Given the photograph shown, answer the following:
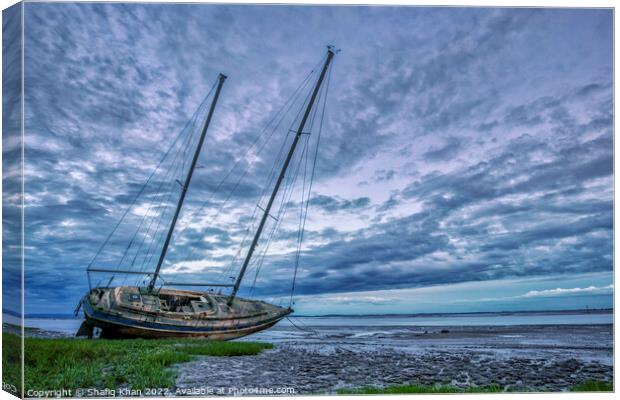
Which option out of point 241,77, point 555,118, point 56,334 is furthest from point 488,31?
point 56,334

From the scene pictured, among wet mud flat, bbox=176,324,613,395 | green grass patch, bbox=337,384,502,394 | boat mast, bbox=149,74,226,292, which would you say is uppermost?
boat mast, bbox=149,74,226,292

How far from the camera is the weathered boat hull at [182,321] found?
51.7 feet

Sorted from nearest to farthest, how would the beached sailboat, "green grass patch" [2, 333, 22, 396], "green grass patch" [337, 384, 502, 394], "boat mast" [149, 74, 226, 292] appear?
"green grass patch" [2, 333, 22, 396] < "green grass patch" [337, 384, 502, 394] < "boat mast" [149, 74, 226, 292] < the beached sailboat

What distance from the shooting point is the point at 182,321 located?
54.6 ft

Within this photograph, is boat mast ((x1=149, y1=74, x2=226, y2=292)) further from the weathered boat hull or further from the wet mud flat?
the wet mud flat

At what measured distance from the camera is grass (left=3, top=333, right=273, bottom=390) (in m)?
11.1

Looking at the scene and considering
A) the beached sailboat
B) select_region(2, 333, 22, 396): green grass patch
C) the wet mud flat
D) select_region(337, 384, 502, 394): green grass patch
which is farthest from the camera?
the beached sailboat

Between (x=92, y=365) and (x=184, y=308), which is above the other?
(x=184, y=308)

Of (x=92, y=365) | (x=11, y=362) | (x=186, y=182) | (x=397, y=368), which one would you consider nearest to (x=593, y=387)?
(x=397, y=368)

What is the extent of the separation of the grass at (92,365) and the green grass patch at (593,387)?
961 centimetres

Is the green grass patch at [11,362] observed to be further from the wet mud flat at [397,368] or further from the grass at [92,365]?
the wet mud flat at [397,368]

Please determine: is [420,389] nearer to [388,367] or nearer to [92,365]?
[388,367]

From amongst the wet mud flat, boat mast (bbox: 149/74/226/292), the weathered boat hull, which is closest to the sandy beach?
the wet mud flat

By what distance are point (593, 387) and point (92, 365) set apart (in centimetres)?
1200
